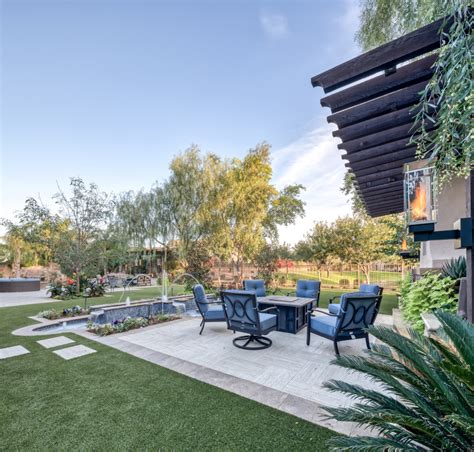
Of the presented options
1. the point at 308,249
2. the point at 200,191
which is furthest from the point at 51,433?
the point at 308,249

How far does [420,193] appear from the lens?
12.2ft

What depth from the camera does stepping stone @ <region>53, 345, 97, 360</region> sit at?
3.98 metres

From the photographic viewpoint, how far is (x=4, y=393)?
2.87 m

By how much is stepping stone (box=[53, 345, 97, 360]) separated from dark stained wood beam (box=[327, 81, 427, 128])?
5110mm

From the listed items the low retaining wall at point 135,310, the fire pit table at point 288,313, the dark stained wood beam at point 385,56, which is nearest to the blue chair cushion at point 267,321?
the fire pit table at point 288,313

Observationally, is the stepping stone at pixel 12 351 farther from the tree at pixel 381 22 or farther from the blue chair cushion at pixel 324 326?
the tree at pixel 381 22

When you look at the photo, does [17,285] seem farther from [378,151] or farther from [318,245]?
[378,151]

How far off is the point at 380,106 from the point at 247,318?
364 centimetres

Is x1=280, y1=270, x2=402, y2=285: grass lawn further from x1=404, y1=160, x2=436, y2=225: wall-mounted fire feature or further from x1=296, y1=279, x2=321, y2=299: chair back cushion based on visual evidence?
x1=404, y1=160, x2=436, y2=225: wall-mounted fire feature

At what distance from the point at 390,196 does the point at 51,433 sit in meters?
8.67

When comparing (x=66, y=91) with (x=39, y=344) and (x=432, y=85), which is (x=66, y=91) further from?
(x=432, y=85)

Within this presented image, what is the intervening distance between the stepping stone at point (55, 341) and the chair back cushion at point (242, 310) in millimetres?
3035

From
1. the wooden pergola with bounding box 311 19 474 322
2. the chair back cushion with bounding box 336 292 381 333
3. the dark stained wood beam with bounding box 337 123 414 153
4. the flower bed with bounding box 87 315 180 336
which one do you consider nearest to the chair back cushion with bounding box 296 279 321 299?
the chair back cushion with bounding box 336 292 381 333

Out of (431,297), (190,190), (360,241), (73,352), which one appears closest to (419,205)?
(431,297)
